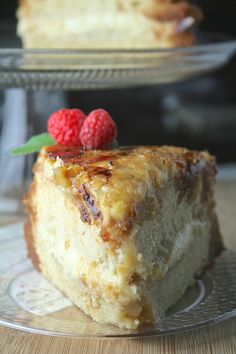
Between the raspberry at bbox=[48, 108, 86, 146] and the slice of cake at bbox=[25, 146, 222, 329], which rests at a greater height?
the raspberry at bbox=[48, 108, 86, 146]

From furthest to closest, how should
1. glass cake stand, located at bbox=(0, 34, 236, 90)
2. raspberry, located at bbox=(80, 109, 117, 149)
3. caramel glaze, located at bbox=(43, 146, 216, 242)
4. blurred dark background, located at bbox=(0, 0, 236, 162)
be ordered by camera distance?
blurred dark background, located at bbox=(0, 0, 236, 162) < glass cake stand, located at bbox=(0, 34, 236, 90) < raspberry, located at bbox=(80, 109, 117, 149) < caramel glaze, located at bbox=(43, 146, 216, 242)

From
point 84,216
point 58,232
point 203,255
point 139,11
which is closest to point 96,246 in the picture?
point 84,216

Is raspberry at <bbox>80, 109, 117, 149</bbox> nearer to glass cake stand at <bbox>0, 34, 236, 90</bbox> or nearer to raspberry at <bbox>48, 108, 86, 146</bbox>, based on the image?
raspberry at <bbox>48, 108, 86, 146</bbox>

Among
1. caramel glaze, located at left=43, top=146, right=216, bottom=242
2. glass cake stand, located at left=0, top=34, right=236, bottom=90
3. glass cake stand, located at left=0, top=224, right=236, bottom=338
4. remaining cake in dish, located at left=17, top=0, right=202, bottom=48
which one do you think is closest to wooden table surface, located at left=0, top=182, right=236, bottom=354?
glass cake stand, located at left=0, top=224, right=236, bottom=338

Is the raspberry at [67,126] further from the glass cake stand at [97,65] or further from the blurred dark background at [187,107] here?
the blurred dark background at [187,107]

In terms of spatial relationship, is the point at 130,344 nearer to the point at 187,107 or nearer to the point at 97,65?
the point at 97,65

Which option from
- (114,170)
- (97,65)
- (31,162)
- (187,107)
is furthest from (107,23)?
(187,107)
